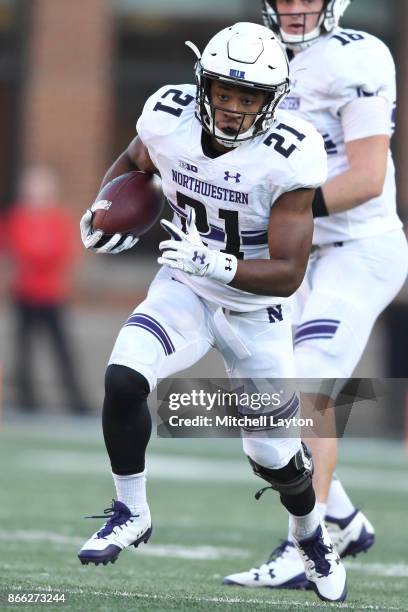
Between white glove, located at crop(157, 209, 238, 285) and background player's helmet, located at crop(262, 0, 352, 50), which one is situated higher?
background player's helmet, located at crop(262, 0, 352, 50)

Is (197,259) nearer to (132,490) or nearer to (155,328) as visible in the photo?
(155,328)

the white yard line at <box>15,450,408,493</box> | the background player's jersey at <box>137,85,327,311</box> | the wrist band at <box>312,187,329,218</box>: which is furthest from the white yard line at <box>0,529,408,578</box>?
the white yard line at <box>15,450,408,493</box>

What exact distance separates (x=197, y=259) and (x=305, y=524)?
3.55ft

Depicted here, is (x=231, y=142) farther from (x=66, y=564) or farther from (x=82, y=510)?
(x=82, y=510)

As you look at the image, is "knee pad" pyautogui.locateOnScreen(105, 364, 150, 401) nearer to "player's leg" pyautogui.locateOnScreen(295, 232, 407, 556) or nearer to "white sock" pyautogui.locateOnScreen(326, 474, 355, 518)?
"player's leg" pyautogui.locateOnScreen(295, 232, 407, 556)

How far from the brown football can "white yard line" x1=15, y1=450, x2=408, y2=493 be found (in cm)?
413

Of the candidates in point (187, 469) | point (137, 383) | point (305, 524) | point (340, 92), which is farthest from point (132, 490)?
point (187, 469)

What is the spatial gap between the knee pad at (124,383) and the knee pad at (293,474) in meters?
0.55

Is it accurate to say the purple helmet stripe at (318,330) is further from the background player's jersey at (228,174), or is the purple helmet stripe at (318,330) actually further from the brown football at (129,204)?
the brown football at (129,204)

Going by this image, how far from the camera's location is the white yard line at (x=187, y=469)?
884 cm

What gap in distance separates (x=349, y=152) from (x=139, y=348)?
1.22 metres

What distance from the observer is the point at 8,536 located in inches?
247

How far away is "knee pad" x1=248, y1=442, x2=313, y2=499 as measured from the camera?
4.72 m

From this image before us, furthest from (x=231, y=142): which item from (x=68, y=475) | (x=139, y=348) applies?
(x=68, y=475)
